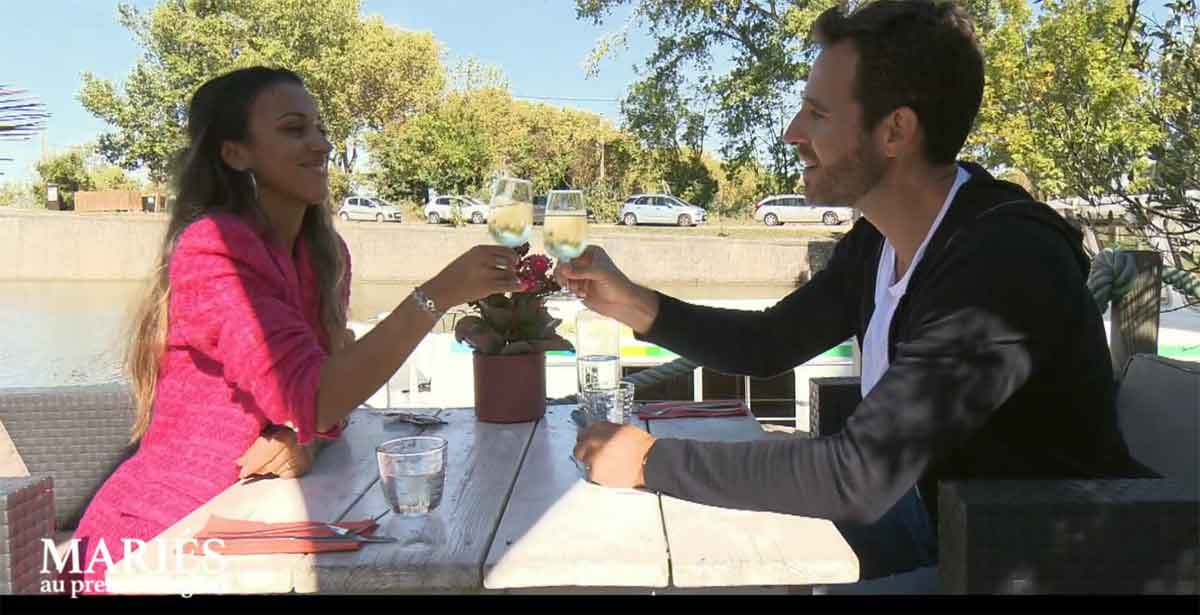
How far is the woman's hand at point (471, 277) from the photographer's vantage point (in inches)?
69.3

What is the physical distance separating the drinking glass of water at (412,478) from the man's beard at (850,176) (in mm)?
953

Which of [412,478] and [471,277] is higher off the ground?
[471,277]

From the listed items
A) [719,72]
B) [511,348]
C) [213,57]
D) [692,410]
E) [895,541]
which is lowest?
[895,541]

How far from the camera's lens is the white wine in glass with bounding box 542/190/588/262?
2.05 metres

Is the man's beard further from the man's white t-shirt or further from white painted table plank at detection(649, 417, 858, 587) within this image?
white painted table plank at detection(649, 417, 858, 587)

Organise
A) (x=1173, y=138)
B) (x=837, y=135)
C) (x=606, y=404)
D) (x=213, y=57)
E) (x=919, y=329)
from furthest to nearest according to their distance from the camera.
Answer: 1. (x=213, y=57)
2. (x=1173, y=138)
3. (x=606, y=404)
4. (x=837, y=135)
5. (x=919, y=329)

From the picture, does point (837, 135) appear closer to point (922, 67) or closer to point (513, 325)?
point (922, 67)

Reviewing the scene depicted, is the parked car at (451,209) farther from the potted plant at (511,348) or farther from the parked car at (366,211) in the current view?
the potted plant at (511,348)

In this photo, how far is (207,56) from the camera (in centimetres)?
3391

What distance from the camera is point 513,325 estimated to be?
6.98 feet

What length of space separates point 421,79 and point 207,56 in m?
8.33

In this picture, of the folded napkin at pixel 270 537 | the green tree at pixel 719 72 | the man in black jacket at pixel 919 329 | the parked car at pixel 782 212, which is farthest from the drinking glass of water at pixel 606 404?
the parked car at pixel 782 212

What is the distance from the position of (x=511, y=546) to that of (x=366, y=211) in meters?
31.5

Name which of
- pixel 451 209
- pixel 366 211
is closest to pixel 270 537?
pixel 451 209
